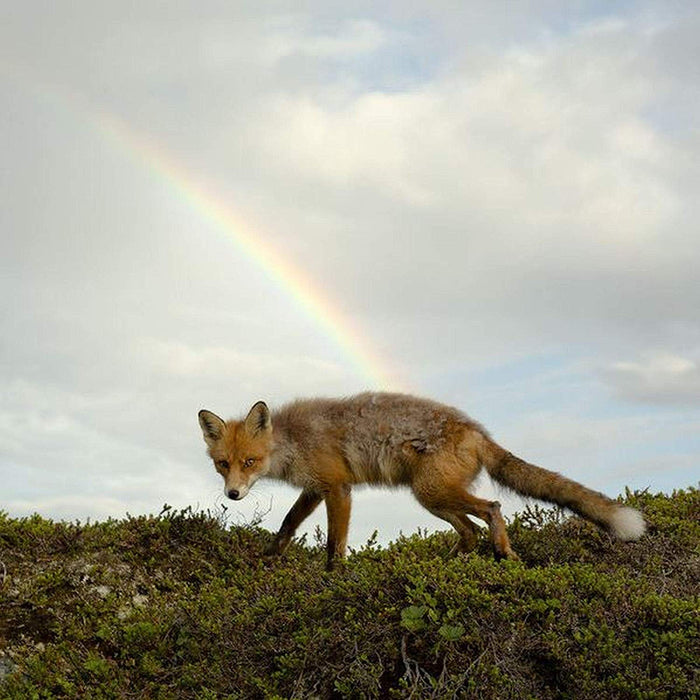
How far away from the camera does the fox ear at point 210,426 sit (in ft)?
36.3

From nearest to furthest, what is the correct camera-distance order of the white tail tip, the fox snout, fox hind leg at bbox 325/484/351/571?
the white tail tip < fox hind leg at bbox 325/484/351/571 < the fox snout

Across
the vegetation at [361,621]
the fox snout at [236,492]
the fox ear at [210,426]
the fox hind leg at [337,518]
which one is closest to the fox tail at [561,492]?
the vegetation at [361,621]

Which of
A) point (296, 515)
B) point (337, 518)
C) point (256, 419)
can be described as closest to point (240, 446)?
point (256, 419)

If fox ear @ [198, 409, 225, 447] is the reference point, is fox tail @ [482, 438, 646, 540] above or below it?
below

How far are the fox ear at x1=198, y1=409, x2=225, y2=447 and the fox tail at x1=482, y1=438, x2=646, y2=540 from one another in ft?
10.3

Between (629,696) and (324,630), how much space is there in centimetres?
225

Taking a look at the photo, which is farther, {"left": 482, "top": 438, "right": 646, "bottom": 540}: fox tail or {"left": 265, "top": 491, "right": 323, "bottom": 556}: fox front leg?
{"left": 265, "top": 491, "right": 323, "bottom": 556}: fox front leg

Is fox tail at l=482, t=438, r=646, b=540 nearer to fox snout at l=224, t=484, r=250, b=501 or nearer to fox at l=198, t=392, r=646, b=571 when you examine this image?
fox at l=198, t=392, r=646, b=571

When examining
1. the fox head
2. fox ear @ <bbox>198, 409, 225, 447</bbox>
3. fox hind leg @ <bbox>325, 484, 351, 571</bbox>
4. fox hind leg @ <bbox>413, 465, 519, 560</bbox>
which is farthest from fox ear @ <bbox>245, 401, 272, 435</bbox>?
fox hind leg @ <bbox>413, 465, 519, 560</bbox>

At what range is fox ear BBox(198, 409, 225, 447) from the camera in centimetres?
1106

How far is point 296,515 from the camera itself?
11.1 metres

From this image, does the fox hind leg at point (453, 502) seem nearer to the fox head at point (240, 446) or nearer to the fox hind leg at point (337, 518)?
the fox hind leg at point (337, 518)

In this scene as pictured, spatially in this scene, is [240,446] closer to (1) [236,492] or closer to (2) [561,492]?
(1) [236,492]

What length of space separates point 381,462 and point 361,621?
362cm
